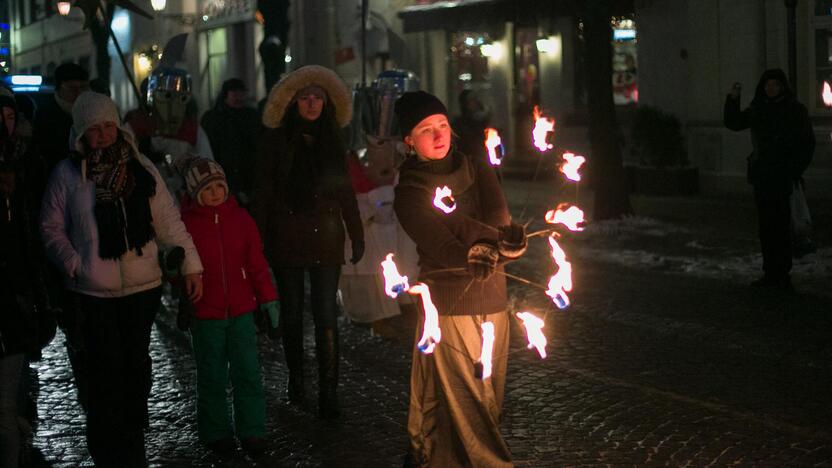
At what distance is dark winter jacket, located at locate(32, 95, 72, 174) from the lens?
333 inches

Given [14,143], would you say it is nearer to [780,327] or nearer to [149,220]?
[149,220]

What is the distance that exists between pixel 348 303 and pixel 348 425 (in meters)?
3.03

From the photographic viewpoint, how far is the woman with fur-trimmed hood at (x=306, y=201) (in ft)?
24.3

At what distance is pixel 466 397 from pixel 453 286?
18.8 inches

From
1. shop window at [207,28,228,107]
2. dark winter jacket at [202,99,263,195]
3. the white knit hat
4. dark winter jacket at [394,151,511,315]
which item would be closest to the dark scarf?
the white knit hat

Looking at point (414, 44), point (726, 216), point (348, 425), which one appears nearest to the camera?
point (348, 425)

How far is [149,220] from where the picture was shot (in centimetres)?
624

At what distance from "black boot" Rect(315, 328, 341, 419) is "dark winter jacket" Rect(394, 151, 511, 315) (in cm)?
196

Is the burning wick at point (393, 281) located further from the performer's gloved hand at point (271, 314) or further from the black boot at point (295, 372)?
the black boot at point (295, 372)

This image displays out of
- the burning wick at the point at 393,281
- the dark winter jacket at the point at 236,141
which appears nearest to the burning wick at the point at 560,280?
the burning wick at the point at 393,281

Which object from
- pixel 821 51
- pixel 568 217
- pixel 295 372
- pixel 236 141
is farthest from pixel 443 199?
pixel 821 51

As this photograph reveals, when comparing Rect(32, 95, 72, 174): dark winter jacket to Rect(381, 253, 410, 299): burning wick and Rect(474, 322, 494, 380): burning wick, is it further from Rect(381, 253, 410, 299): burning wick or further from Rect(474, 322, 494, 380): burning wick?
Rect(474, 322, 494, 380): burning wick

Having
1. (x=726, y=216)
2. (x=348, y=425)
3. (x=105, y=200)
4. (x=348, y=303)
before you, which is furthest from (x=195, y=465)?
(x=726, y=216)

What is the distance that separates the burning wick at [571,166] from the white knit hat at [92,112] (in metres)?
2.39
